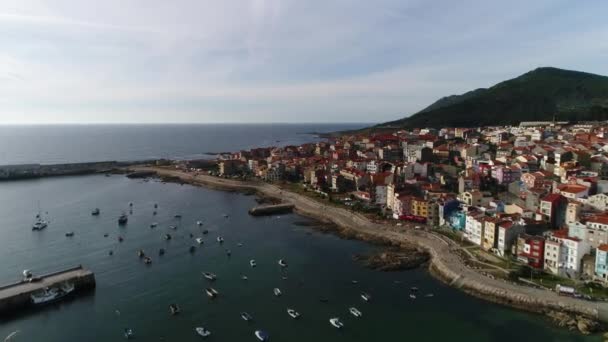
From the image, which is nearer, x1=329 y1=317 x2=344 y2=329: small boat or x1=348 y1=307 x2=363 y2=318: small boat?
x1=329 y1=317 x2=344 y2=329: small boat

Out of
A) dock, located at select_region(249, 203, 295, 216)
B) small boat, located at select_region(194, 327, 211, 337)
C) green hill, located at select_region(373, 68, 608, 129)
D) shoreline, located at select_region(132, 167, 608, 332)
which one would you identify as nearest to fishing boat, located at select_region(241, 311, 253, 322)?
small boat, located at select_region(194, 327, 211, 337)

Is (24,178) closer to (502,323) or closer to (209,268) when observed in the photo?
(209,268)

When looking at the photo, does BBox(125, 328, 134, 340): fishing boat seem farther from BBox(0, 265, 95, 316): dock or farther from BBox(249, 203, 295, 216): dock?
BBox(249, 203, 295, 216): dock

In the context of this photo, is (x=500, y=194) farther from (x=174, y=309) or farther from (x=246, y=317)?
(x=174, y=309)

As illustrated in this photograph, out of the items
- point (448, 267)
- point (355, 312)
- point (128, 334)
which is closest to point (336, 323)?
point (355, 312)

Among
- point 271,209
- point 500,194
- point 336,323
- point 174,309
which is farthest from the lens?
point 271,209
